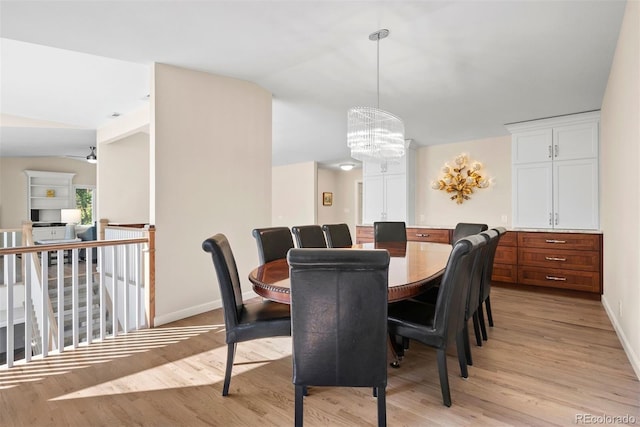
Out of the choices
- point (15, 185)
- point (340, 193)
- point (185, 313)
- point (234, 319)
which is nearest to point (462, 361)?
point (234, 319)

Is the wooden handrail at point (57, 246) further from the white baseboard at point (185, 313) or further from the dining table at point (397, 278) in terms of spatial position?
the dining table at point (397, 278)

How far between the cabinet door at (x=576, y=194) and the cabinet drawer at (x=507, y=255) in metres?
0.64

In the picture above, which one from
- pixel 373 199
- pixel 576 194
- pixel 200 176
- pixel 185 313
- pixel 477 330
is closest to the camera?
pixel 477 330

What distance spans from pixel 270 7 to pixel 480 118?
11.4ft

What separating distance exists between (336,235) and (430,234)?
2.47m

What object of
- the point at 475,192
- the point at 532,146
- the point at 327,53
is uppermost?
the point at 327,53

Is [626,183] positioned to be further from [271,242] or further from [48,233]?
[48,233]

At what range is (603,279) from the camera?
12.8 ft

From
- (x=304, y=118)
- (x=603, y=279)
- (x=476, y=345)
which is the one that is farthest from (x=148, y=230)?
(x=603, y=279)

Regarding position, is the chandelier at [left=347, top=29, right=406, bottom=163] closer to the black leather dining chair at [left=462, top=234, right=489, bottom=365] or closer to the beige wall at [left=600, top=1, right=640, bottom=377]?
the black leather dining chair at [left=462, top=234, right=489, bottom=365]

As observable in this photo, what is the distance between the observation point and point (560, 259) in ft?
14.0

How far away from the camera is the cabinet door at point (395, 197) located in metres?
6.04

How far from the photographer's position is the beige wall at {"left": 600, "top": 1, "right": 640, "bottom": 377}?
2039mm

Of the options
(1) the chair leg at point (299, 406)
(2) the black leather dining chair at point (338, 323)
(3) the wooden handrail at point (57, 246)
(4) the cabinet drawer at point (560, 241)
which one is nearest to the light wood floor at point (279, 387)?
(1) the chair leg at point (299, 406)
